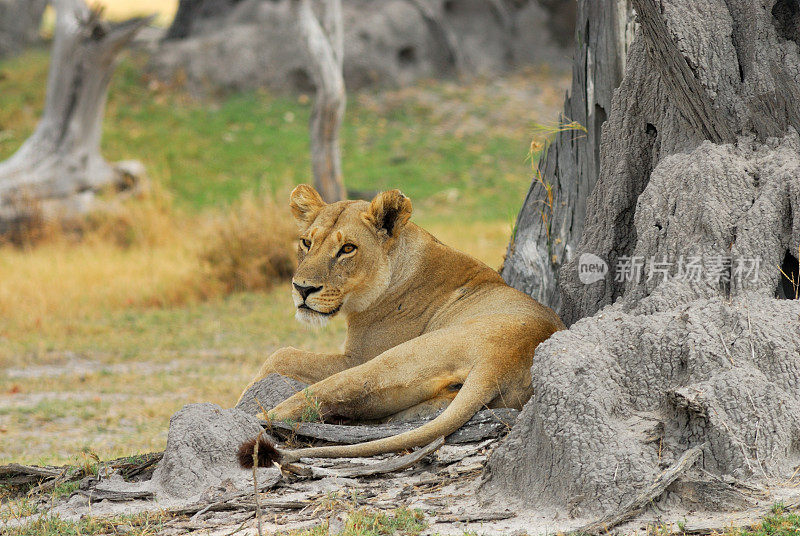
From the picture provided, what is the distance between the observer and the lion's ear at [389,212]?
5.58 m

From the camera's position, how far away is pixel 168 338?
11.0 meters

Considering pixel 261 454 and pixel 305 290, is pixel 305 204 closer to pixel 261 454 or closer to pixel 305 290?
→ pixel 305 290

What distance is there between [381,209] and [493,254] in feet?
25.1

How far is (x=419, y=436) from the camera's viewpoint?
440 cm

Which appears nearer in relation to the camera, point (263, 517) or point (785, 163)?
point (263, 517)

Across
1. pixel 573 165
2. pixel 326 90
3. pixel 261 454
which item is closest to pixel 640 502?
pixel 261 454

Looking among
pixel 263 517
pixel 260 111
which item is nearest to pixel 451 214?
pixel 260 111

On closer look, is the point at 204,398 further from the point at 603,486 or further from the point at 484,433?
the point at 603,486

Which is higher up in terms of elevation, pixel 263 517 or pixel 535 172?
pixel 535 172

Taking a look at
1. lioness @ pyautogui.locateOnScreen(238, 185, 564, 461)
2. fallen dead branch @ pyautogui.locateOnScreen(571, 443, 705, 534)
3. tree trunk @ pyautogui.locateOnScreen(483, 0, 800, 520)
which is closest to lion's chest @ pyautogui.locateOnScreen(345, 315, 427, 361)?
lioness @ pyautogui.locateOnScreen(238, 185, 564, 461)

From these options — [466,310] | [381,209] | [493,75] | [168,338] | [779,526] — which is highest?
[493,75]

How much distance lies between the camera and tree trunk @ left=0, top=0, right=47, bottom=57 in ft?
84.7

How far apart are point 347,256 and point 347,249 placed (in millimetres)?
50

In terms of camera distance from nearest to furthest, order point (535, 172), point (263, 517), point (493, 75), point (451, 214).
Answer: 1. point (263, 517)
2. point (535, 172)
3. point (451, 214)
4. point (493, 75)
